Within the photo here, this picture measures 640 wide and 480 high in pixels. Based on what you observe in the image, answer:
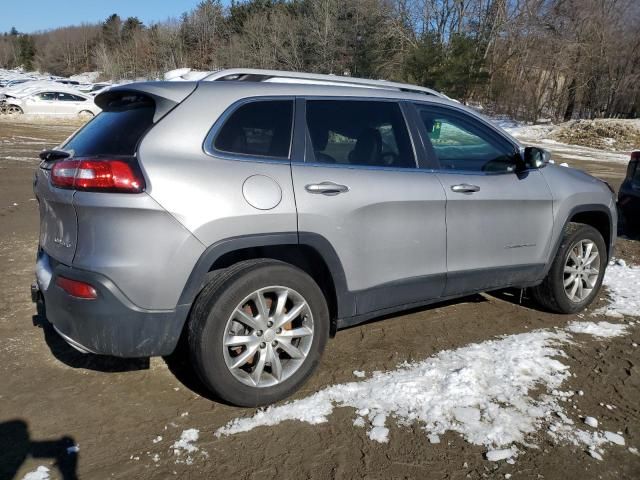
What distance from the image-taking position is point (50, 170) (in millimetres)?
3100

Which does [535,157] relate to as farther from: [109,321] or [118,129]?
[109,321]

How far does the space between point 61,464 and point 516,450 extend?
2.20 m

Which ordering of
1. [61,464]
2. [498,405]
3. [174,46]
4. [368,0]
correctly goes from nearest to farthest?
[61,464], [498,405], [368,0], [174,46]

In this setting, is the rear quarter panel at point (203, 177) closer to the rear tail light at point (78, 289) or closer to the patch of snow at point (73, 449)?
the rear tail light at point (78, 289)

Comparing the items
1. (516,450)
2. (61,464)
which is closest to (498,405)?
(516,450)

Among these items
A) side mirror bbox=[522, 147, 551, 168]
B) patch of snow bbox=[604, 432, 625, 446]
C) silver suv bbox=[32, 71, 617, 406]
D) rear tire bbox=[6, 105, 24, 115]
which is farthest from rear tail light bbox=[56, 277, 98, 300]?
rear tire bbox=[6, 105, 24, 115]

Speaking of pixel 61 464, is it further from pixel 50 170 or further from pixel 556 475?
pixel 556 475

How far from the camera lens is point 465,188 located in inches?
151

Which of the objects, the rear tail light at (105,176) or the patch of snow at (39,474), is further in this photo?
the rear tail light at (105,176)

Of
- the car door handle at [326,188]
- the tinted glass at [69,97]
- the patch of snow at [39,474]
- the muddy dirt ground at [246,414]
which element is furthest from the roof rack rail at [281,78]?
the tinted glass at [69,97]

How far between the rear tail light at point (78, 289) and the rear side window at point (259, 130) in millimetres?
959

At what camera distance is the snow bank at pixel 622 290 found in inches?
192

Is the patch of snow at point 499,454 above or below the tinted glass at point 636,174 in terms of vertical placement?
below

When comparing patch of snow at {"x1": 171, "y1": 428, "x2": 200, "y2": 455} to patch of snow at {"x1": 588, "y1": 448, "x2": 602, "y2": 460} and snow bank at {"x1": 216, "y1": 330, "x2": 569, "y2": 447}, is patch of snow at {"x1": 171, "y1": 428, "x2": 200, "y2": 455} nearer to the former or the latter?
snow bank at {"x1": 216, "y1": 330, "x2": 569, "y2": 447}
